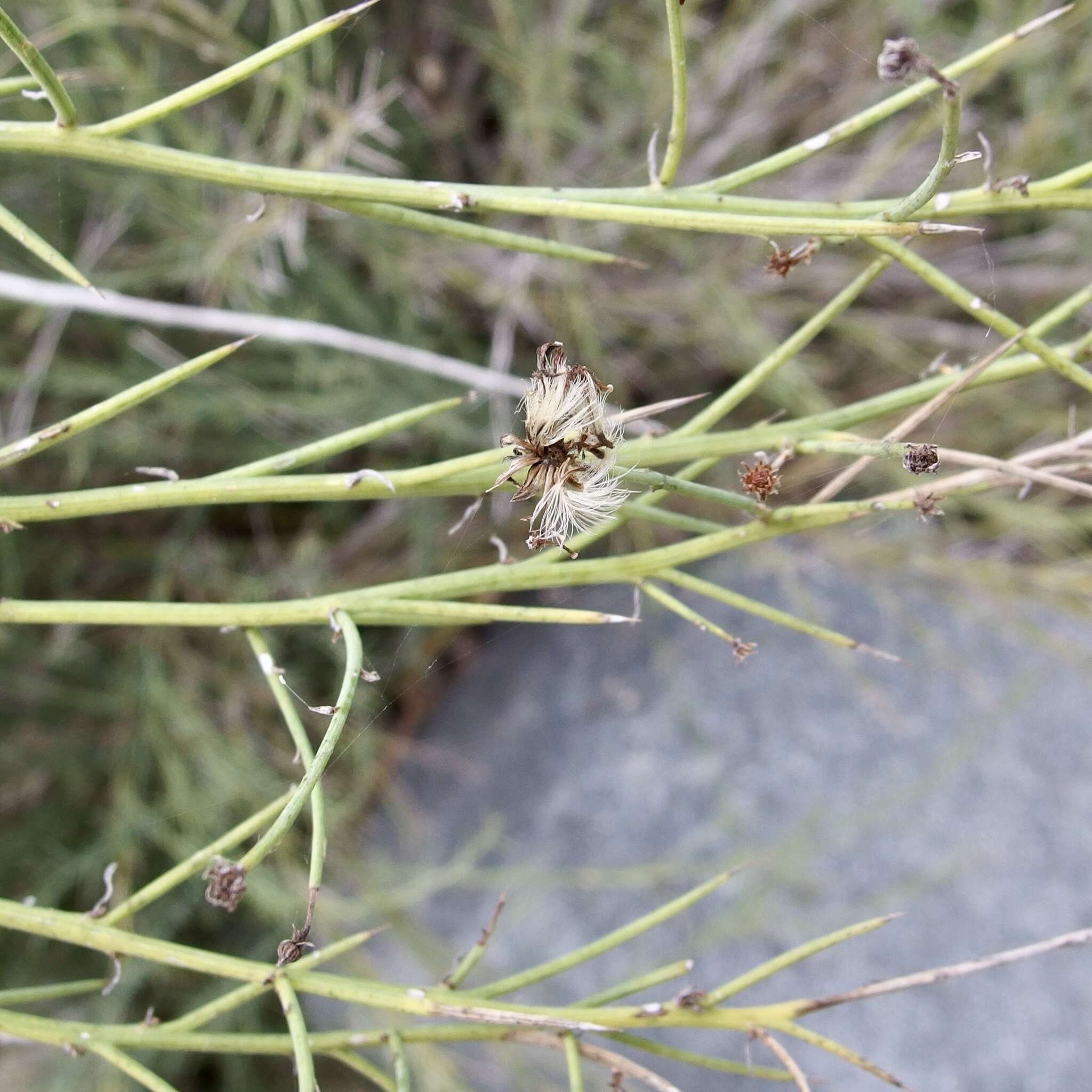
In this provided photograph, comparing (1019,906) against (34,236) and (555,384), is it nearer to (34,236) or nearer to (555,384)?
(555,384)

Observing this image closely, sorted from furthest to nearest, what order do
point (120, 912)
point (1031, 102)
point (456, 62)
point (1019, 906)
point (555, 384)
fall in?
point (456, 62), point (1019, 906), point (1031, 102), point (120, 912), point (555, 384)

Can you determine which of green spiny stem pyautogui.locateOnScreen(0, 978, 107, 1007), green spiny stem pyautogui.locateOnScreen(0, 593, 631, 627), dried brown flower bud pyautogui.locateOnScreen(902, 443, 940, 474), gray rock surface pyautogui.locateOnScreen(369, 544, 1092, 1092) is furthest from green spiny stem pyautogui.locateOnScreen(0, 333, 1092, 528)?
gray rock surface pyautogui.locateOnScreen(369, 544, 1092, 1092)

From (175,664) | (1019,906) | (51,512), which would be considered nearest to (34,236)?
(51,512)

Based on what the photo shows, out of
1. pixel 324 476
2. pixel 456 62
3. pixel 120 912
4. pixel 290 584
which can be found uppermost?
pixel 456 62

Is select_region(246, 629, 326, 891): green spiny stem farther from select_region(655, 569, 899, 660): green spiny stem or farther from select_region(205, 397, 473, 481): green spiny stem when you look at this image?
select_region(655, 569, 899, 660): green spiny stem

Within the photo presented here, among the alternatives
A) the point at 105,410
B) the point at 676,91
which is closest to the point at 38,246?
the point at 105,410

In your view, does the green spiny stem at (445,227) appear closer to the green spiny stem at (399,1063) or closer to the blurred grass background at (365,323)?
the green spiny stem at (399,1063)

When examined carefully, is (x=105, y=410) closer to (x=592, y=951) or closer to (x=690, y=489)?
(x=690, y=489)
